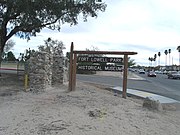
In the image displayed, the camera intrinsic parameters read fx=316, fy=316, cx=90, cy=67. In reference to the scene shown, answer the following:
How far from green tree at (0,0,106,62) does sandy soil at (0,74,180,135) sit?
6.17 m

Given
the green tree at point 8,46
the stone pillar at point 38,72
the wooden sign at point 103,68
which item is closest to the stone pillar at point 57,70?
the stone pillar at point 38,72

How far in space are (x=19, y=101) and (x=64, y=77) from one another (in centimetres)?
694

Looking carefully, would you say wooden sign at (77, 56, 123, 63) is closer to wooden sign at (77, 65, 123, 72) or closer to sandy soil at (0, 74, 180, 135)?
wooden sign at (77, 65, 123, 72)

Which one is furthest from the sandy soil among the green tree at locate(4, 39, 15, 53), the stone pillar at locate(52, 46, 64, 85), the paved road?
the green tree at locate(4, 39, 15, 53)

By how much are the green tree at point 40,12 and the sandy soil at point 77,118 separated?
20.2ft

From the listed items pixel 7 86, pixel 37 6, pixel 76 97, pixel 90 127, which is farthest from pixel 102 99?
pixel 37 6

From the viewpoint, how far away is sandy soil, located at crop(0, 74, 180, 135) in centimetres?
775

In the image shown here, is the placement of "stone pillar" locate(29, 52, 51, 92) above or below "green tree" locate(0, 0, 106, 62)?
below

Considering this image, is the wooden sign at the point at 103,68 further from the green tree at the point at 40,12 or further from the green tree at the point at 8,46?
the green tree at the point at 8,46

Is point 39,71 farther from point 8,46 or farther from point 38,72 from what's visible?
point 8,46

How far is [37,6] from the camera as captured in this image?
667 inches

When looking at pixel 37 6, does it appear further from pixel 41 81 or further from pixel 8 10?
pixel 41 81

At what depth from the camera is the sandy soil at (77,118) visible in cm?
775

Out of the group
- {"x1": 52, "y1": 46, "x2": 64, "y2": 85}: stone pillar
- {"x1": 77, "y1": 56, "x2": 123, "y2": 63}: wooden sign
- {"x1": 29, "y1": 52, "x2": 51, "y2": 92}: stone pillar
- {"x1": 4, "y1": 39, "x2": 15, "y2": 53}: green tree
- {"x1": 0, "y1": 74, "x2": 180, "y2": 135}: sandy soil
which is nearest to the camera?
{"x1": 0, "y1": 74, "x2": 180, "y2": 135}: sandy soil
